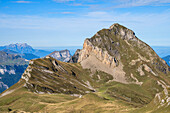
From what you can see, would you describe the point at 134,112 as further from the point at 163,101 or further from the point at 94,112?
the point at 94,112

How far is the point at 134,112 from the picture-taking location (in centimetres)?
16950

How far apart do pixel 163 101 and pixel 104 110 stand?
66971 mm

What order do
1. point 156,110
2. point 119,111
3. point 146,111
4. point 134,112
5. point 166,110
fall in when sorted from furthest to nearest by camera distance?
point 119,111, point 134,112, point 146,111, point 156,110, point 166,110

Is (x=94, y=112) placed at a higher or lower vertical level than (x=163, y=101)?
lower

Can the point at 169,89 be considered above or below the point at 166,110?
above

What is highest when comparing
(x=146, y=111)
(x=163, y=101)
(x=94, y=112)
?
(x=163, y=101)

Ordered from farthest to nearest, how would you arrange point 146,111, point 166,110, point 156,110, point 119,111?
point 119,111 → point 146,111 → point 156,110 → point 166,110

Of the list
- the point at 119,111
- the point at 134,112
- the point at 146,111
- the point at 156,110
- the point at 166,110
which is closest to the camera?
the point at 166,110

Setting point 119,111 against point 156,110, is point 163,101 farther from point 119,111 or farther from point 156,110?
point 119,111

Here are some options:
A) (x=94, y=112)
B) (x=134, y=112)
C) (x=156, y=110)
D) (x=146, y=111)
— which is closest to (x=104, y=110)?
(x=94, y=112)

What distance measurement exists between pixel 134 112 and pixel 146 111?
1377 cm

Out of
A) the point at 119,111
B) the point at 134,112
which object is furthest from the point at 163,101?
the point at 119,111

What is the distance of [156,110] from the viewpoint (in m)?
147

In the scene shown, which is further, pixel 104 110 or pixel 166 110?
pixel 104 110
